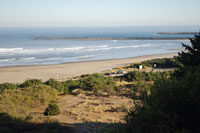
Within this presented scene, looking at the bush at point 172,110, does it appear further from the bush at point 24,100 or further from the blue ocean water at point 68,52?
the blue ocean water at point 68,52

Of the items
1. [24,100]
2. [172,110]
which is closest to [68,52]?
[24,100]

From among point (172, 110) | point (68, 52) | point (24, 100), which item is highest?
point (172, 110)

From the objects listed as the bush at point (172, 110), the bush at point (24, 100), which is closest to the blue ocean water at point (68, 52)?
the bush at point (24, 100)

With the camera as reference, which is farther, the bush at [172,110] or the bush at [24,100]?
the bush at [24,100]

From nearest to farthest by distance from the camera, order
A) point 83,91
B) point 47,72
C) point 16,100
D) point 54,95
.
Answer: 1. point 16,100
2. point 54,95
3. point 83,91
4. point 47,72

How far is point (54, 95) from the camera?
15.8 meters

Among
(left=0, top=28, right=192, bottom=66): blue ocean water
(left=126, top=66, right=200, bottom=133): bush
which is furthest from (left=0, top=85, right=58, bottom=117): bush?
(left=0, top=28, right=192, bottom=66): blue ocean water

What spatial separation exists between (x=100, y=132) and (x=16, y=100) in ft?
19.9

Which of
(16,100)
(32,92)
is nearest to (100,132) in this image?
(16,100)

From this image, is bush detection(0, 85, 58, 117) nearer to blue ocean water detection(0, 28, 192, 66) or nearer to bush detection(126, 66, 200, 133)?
bush detection(126, 66, 200, 133)

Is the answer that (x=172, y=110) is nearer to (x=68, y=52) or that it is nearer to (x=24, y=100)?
(x=24, y=100)

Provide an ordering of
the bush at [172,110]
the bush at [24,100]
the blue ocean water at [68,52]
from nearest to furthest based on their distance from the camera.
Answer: the bush at [172,110]
the bush at [24,100]
the blue ocean water at [68,52]

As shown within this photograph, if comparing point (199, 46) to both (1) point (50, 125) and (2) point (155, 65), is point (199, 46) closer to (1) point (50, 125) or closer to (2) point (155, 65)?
(1) point (50, 125)

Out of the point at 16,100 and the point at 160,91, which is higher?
the point at 160,91
